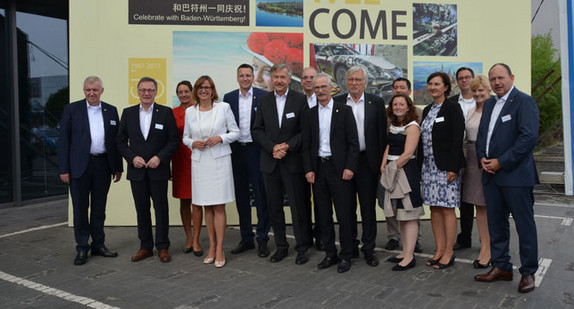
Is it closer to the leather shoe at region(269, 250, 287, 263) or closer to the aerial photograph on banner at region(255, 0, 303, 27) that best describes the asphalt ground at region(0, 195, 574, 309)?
the leather shoe at region(269, 250, 287, 263)

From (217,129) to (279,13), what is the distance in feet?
8.75

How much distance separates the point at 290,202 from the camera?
4.66 m

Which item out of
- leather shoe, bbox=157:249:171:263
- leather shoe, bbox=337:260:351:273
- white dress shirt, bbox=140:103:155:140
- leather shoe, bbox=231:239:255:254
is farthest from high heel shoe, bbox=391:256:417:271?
white dress shirt, bbox=140:103:155:140

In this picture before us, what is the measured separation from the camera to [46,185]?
8.95 metres

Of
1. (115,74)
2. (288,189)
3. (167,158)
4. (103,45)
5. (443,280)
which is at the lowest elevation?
(443,280)

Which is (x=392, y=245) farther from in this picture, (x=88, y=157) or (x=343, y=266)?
(x=88, y=157)

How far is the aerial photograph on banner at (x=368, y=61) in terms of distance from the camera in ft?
21.6

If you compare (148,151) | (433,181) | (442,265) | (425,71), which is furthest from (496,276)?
(425,71)

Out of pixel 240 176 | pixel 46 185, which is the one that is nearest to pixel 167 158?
pixel 240 176

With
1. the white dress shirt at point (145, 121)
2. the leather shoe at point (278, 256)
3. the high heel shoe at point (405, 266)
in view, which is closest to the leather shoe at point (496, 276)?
the high heel shoe at point (405, 266)

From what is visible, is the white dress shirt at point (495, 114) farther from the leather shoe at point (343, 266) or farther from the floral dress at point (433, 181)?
the leather shoe at point (343, 266)

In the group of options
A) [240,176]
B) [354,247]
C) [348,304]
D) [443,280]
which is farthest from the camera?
[240,176]

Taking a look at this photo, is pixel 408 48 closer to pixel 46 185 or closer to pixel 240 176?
pixel 240 176

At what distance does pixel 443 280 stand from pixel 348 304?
1.09 m
